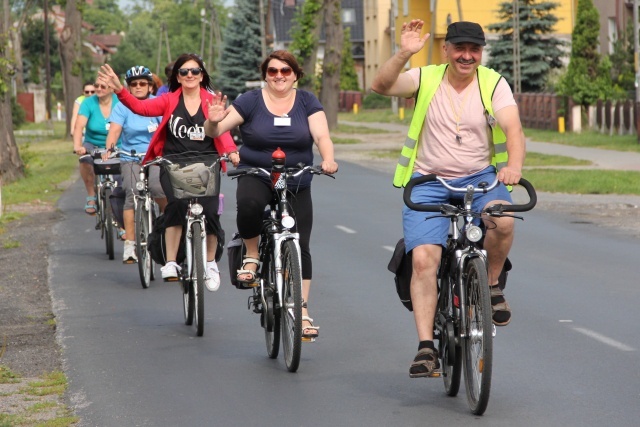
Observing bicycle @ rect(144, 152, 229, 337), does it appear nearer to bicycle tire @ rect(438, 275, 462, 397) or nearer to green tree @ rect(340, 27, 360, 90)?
bicycle tire @ rect(438, 275, 462, 397)

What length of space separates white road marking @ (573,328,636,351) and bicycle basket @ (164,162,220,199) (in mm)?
2671

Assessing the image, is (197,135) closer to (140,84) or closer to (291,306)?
(291,306)

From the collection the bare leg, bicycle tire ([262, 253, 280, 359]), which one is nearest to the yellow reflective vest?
the bare leg

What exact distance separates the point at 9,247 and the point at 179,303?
517cm

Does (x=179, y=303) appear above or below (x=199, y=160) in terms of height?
below

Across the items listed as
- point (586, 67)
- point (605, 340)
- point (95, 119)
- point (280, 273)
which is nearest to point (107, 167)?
point (95, 119)

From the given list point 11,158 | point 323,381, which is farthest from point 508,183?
point 11,158

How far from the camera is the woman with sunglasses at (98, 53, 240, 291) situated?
9711 mm

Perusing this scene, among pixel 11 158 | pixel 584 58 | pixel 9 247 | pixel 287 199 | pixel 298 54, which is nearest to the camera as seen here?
pixel 287 199

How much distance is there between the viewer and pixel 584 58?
47.5m

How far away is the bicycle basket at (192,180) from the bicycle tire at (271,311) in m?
1.22

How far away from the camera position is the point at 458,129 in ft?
22.7

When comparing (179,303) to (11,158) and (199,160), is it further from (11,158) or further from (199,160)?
(11,158)

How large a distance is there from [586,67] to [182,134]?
38.6 metres
